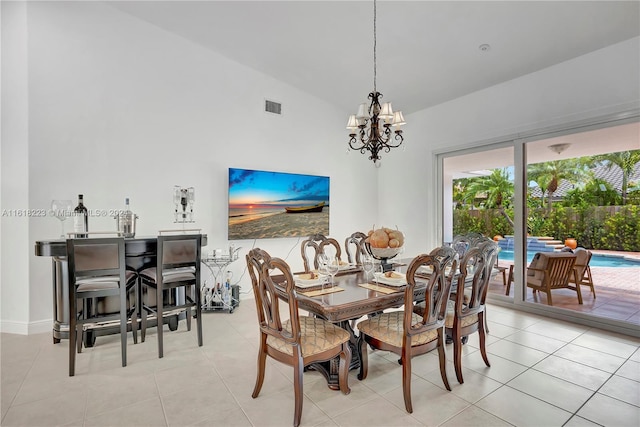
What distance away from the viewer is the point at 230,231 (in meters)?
4.48

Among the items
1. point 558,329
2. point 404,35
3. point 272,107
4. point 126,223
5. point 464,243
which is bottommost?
point 558,329

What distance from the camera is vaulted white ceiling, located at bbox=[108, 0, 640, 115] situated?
3.14 metres

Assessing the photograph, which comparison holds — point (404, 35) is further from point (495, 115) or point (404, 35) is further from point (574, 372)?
point (574, 372)

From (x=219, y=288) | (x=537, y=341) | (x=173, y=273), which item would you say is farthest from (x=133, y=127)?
(x=537, y=341)

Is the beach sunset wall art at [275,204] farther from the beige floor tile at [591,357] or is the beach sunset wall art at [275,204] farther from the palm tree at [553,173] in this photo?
the beige floor tile at [591,357]

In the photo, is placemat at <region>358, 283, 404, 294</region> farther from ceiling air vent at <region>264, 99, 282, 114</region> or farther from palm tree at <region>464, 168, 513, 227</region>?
ceiling air vent at <region>264, 99, 282, 114</region>

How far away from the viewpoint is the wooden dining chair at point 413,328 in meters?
1.99

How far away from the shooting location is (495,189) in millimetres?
4559

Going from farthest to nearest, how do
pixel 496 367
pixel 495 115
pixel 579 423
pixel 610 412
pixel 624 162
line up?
pixel 495 115, pixel 624 162, pixel 496 367, pixel 610 412, pixel 579 423

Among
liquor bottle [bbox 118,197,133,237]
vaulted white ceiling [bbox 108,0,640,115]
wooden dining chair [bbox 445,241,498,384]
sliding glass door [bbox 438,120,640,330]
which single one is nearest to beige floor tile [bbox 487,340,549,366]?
wooden dining chair [bbox 445,241,498,384]

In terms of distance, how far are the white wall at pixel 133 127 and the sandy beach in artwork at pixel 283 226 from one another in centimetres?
15

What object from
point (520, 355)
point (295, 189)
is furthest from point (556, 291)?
point (295, 189)

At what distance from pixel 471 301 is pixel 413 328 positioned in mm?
700

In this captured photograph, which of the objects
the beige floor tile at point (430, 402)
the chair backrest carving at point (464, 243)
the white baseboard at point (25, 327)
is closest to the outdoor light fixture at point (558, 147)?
the chair backrest carving at point (464, 243)
